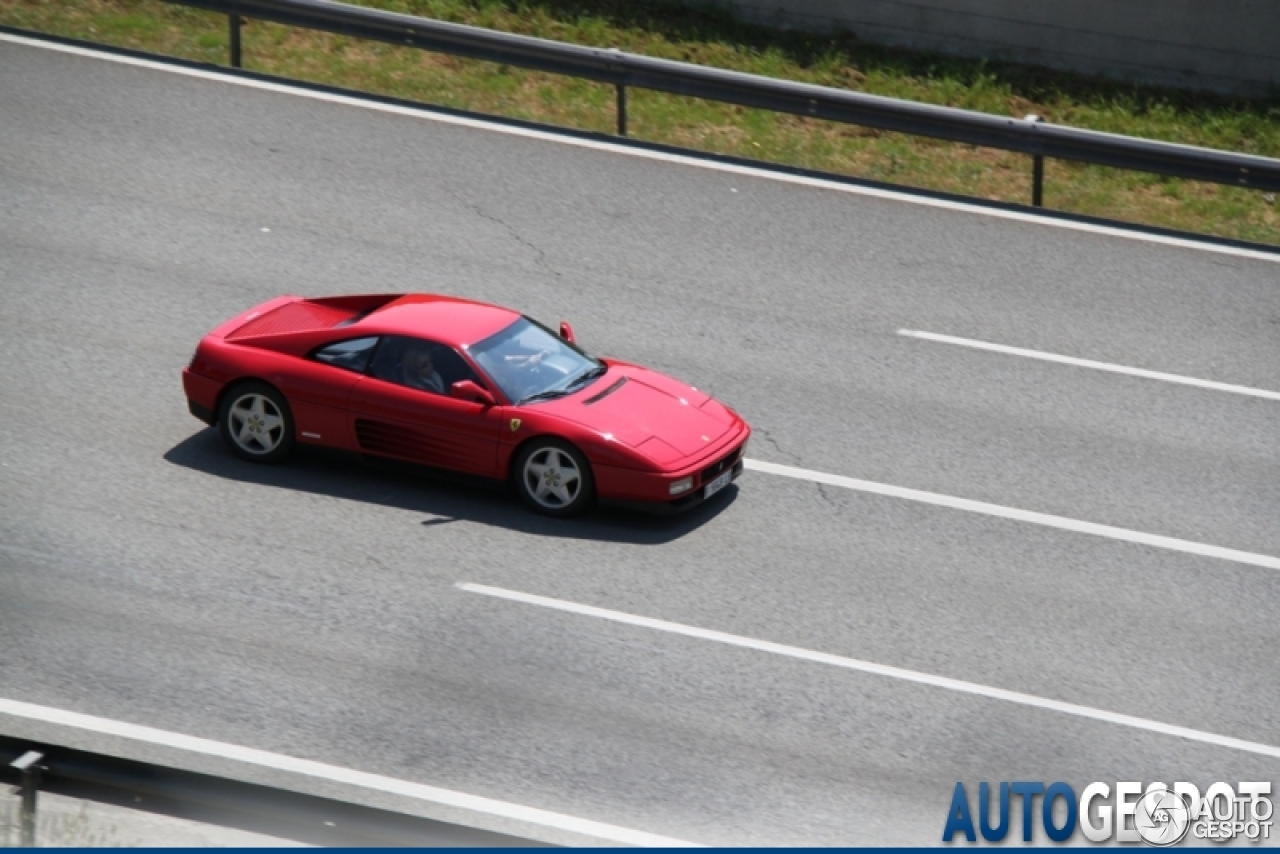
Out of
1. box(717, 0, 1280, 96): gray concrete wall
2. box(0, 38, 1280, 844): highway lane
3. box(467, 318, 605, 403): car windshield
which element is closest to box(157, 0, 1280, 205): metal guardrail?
box(0, 38, 1280, 844): highway lane

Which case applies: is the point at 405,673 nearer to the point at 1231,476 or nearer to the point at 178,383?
the point at 178,383

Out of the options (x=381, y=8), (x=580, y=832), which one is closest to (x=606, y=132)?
(x=381, y=8)

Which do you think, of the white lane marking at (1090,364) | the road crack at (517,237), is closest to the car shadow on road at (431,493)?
the white lane marking at (1090,364)

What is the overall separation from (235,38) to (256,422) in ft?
27.3

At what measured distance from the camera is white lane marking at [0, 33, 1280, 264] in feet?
55.5

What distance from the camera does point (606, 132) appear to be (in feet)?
61.2

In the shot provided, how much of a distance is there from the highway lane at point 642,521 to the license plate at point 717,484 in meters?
0.23

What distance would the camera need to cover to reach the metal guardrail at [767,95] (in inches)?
672

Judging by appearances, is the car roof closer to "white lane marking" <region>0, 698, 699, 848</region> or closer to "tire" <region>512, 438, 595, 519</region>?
"tire" <region>512, 438, 595, 519</region>

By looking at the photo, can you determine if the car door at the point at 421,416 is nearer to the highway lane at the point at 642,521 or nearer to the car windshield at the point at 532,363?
the car windshield at the point at 532,363

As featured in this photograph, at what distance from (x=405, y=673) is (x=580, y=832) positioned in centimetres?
186

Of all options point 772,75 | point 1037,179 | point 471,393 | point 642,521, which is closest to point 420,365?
point 471,393

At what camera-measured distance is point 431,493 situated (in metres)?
12.3

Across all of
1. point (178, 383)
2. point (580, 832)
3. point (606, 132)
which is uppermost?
point (606, 132)
